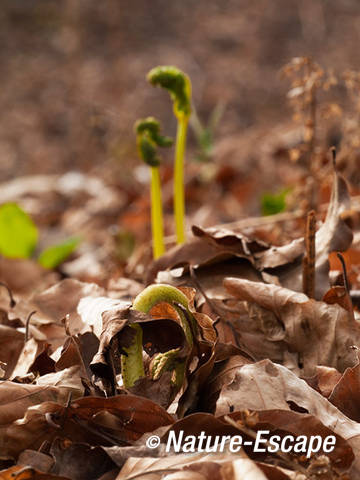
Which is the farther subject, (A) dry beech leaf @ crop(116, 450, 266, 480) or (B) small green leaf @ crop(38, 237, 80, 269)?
(B) small green leaf @ crop(38, 237, 80, 269)

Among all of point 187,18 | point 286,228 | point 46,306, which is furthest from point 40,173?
point 46,306

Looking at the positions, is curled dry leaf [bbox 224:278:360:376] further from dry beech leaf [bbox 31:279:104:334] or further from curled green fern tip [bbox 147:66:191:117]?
curled green fern tip [bbox 147:66:191:117]

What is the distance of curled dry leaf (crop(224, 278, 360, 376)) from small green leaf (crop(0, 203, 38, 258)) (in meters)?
1.78

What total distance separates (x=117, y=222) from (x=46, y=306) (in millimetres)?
2598

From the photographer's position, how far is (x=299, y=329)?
151 cm

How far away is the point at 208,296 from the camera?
1736 millimetres

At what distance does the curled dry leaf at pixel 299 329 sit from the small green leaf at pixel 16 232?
1778 millimetres

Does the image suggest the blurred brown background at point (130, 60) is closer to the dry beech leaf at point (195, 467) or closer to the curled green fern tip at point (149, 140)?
the curled green fern tip at point (149, 140)

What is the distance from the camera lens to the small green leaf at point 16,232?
3.11 m

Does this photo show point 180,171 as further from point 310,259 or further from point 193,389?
point 193,389

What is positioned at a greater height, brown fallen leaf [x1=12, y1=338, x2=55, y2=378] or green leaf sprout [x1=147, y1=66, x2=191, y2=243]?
green leaf sprout [x1=147, y1=66, x2=191, y2=243]

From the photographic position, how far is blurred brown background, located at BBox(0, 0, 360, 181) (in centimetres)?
634

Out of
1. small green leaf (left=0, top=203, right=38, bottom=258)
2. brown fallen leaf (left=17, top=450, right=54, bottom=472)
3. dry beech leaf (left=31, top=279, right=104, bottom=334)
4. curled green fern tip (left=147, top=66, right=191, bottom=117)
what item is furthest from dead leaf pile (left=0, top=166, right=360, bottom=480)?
small green leaf (left=0, top=203, right=38, bottom=258)

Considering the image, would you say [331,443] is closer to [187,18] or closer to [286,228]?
[286,228]
